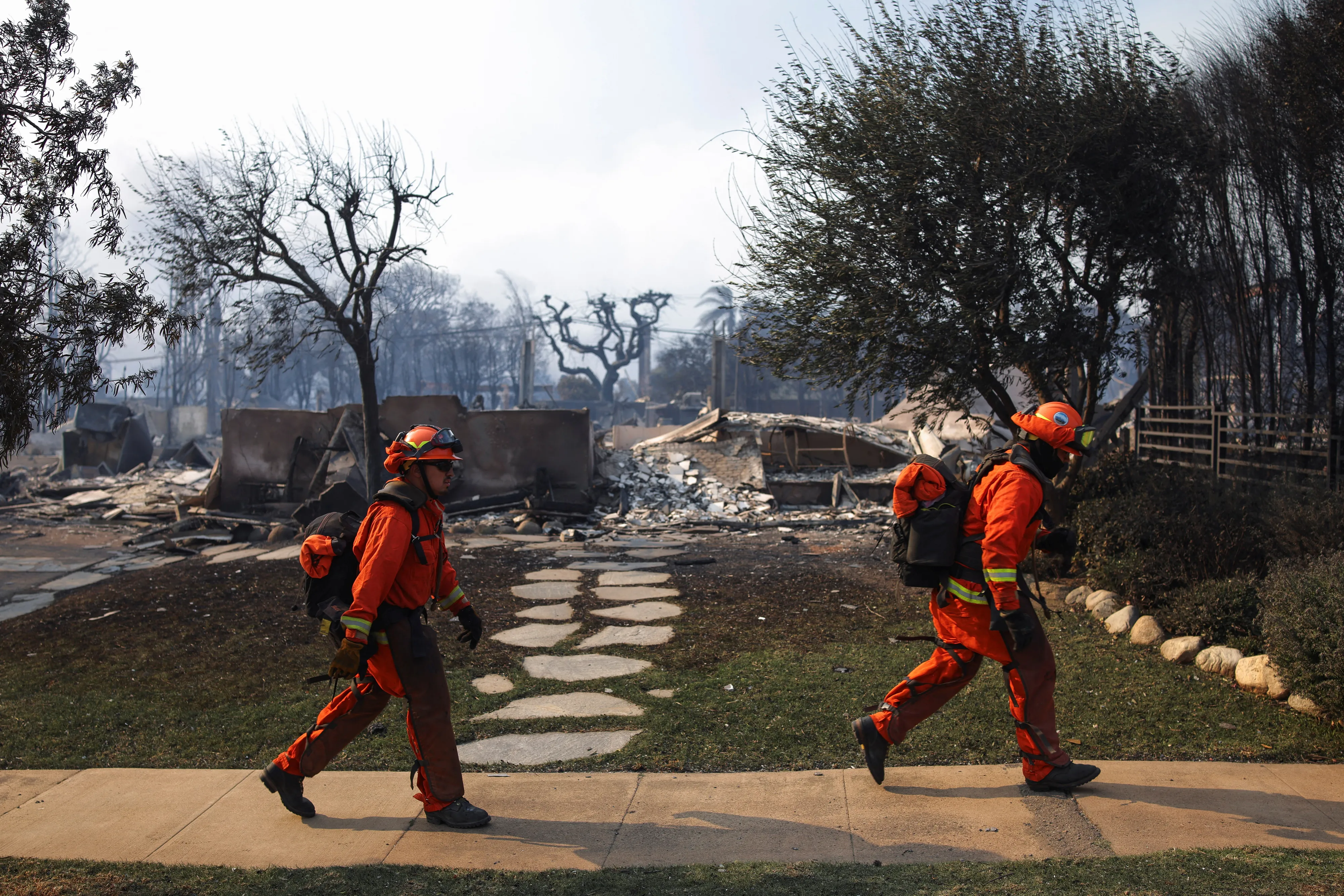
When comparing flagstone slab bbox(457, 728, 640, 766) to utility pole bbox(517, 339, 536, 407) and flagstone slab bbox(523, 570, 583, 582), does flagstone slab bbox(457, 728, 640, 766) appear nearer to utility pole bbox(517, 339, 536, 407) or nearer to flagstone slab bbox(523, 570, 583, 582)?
flagstone slab bbox(523, 570, 583, 582)

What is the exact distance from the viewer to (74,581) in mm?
11023

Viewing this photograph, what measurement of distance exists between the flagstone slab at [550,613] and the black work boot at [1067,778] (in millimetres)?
4750

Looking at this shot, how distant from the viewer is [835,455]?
1931 cm

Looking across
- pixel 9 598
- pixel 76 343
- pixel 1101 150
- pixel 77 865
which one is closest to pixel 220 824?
pixel 77 865

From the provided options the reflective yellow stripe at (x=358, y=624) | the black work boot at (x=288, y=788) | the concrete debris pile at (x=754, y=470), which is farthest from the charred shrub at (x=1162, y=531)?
the concrete debris pile at (x=754, y=470)

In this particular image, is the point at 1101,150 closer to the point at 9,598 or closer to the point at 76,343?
the point at 76,343

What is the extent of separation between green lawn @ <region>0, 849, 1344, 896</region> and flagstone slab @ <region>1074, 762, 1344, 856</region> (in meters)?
0.14

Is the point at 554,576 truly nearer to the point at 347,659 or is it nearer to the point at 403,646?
the point at 403,646

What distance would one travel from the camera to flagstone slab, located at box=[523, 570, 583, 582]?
10.0m

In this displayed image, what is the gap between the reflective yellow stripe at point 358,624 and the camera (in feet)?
11.8

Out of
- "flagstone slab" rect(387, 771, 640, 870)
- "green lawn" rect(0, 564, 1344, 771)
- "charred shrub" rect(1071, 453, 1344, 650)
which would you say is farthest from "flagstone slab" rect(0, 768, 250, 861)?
"charred shrub" rect(1071, 453, 1344, 650)

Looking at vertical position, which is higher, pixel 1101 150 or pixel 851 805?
pixel 1101 150

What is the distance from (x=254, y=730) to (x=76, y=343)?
8.00 ft

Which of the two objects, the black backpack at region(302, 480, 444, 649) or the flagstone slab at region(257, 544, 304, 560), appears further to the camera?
the flagstone slab at region(257, 544, 304, 560)
